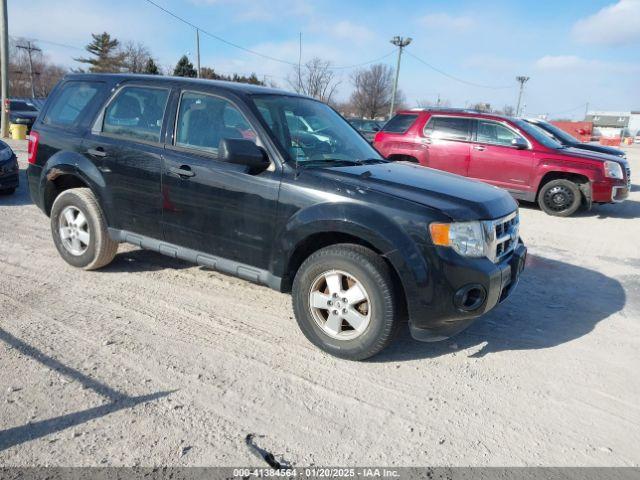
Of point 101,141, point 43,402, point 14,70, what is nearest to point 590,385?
point 43,402

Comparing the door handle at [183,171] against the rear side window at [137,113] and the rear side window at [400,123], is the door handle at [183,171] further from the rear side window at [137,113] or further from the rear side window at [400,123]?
the rear side window at [400,123]

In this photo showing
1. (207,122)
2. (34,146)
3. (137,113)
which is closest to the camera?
(207,122)

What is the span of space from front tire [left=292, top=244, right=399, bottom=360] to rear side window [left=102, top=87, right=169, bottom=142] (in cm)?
194

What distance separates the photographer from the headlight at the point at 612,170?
29.9 feet

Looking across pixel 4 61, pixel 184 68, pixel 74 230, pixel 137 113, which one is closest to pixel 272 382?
pixel 137 113

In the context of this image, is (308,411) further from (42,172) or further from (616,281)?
(616,281)

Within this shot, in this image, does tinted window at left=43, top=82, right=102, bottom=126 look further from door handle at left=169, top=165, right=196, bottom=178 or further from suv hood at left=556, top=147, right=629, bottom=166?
suv hood at left=556, top=147, right=629, bottom=166

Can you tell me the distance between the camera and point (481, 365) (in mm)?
3605

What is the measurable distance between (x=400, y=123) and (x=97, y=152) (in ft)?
24.2

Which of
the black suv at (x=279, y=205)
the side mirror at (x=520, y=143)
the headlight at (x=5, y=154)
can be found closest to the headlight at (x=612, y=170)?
the side mirror at (x=520, y=143)

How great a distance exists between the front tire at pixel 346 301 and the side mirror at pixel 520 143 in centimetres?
725

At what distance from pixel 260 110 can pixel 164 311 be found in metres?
1.87

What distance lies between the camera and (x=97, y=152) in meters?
4.60

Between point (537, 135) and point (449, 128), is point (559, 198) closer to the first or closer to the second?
point (537, 135)
